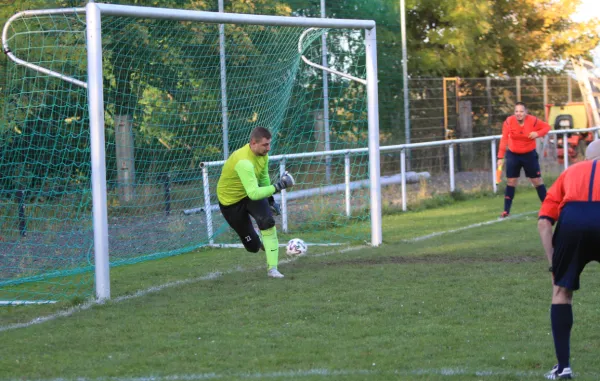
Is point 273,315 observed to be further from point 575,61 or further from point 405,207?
point 575,61

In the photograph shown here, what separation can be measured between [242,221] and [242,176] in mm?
657

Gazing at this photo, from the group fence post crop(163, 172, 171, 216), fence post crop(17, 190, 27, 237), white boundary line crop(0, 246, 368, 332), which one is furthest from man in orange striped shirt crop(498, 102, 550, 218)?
fence post crop(17, 190, 27, 237)

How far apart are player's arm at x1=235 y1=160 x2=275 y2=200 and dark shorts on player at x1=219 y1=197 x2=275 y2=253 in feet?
1.08

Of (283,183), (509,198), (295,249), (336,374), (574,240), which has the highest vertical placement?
(283,183)

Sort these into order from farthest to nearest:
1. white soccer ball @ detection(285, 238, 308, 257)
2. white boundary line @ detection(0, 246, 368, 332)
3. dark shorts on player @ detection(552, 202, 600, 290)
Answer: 1. white soccer ball @ detection(285, 238, 308, 257)
2. white boundary line @ detection(0, 246, 368, 332)
3. dark shorts on player @ detection(552, 202, 600, 290)

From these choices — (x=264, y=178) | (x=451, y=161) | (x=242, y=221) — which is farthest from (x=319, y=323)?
(x=451, y=161)

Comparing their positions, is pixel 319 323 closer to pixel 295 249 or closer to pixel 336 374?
pixel 336 374

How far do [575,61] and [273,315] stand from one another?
21.3 m

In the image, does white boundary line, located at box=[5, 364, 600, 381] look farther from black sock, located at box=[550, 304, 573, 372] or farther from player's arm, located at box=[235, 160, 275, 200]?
player's arm, located at box=[235, 160, 275, 200]

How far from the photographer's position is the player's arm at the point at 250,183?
8.98m

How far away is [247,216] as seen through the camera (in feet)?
31.3

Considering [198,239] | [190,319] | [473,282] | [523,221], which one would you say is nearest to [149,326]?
[190,319]

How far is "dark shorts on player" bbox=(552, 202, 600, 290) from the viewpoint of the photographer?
5.14 m

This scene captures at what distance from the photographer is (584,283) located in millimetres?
Answer: 8570
